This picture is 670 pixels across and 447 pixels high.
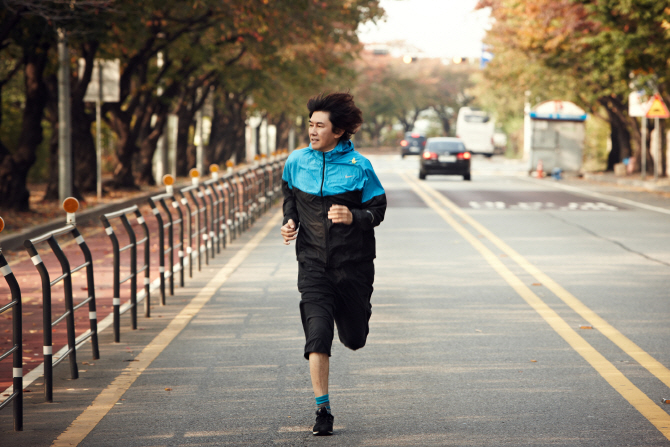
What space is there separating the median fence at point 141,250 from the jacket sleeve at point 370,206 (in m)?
1.78

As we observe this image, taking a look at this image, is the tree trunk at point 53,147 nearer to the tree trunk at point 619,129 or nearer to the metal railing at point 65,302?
the metal railing at point 65,302

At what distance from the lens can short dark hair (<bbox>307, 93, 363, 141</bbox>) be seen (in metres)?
5.13

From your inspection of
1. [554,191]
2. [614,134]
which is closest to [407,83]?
[614,134]

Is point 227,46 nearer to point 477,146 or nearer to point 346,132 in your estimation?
point 346,132

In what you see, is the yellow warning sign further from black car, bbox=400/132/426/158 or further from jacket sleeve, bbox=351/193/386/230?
black car, bbox=400/132/426/158

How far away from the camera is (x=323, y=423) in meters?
4.95

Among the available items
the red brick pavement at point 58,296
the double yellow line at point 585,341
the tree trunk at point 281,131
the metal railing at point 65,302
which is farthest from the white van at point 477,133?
the metal railing at point 65,302

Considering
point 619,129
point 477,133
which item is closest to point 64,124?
point 619,129

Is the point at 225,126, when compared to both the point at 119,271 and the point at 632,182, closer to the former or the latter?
the point at 632,182

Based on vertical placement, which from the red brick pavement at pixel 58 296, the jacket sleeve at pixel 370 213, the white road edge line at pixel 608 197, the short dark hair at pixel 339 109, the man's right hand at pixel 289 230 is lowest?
the red brick pavement at pixel 58 296

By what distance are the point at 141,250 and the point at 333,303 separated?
29.1 ft

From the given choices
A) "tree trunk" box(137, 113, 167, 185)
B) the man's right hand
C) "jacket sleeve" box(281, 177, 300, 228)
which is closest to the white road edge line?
"tree trunk" box(137, 113, 167, 185)

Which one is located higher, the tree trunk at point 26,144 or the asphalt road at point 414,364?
the tree trunk at point 26,144

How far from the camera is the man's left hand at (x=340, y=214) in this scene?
495 cm
